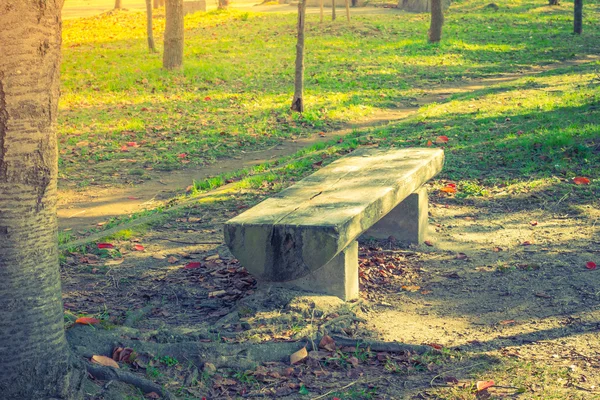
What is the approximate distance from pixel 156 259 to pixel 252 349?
5.75 feet

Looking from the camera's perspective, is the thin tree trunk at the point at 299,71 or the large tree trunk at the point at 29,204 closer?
the large tree trunk at the point at 29,204

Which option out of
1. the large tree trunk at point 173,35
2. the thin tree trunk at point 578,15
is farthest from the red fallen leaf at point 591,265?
the thin tree trunk at point 578,15

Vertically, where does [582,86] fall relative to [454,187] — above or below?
above

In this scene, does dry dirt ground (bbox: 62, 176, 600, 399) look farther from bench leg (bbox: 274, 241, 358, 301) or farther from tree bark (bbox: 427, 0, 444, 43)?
tree bark (bbox: 427, 0, 444, 43)

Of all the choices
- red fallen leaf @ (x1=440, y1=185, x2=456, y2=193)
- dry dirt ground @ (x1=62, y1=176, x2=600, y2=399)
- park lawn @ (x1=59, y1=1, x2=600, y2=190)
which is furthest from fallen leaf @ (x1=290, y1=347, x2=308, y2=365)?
park lawn @ (x1=59, y1=1, x2=600, y2=190)

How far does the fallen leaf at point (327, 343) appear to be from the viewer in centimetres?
379

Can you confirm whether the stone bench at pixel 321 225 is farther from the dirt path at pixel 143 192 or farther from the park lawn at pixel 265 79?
the dirt path at pixel 143 192

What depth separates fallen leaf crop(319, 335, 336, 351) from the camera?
12.4 ft

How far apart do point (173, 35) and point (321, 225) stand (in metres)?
11.2

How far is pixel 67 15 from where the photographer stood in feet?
90.9

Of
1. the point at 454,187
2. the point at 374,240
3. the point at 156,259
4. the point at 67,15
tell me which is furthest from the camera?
the point at 67,15

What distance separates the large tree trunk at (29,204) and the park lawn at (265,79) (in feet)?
15.7

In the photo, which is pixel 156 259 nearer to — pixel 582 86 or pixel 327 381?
pixel 327 381

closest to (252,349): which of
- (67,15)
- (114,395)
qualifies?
(114,395)
